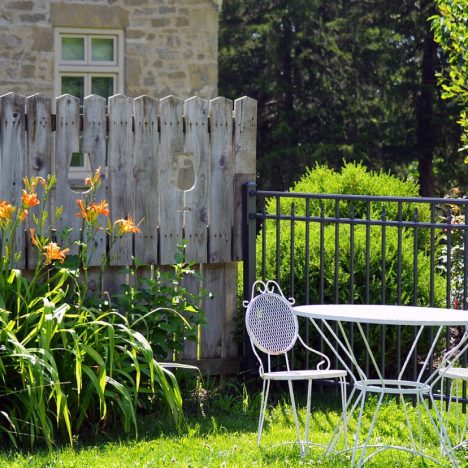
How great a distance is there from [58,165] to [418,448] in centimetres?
272

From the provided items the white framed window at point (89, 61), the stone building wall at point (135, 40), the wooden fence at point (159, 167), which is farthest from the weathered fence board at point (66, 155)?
the white framed window at point (89, 61)

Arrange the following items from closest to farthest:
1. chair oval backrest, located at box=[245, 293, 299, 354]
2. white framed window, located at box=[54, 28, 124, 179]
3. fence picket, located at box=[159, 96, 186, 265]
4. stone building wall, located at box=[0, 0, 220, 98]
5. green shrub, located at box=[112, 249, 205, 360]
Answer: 1. chair oval backrest, located at box=[245, 293, 299, 354]
2. green shrub, located at box=[112, 249, 205, 360]
3. fence picket, located at box=[159, 96, 186, 265]
4. stone building wall, located at box=[0, 0, 220, 98]
5. white framed window, located at box=[54, 28, 124, 179]

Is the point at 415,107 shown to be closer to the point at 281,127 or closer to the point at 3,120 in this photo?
the point at 281,127

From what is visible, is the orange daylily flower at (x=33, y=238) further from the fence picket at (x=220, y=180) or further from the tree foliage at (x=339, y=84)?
the tree foliage at (x=339, y=84)

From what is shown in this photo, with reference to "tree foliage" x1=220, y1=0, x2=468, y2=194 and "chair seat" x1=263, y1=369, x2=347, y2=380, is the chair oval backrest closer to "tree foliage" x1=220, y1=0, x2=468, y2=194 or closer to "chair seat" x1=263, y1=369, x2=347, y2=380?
"chair seat" x1=263, y1=369, x2=347, y2=380

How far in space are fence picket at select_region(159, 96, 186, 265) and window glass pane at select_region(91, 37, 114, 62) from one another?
21.0 feet

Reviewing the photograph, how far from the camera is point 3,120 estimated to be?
5871 millimetres

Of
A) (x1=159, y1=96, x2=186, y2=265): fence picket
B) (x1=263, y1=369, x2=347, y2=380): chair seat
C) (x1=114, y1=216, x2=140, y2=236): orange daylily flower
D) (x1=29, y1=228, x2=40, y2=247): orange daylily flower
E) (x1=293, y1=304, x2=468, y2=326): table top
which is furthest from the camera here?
(x1=159, y1=96, x2=186, y2=265): fence picket

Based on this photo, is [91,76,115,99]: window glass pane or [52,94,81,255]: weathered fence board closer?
[52,94,81,255]: weathered fence board

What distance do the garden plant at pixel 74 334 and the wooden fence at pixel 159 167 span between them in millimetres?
123

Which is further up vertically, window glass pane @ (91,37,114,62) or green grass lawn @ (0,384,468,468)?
window glass pane @ (91,37,114,62)

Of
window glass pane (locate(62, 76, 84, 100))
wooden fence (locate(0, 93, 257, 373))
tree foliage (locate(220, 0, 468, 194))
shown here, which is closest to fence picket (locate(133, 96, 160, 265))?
wooden fence (locate(0, 93, 257, 373))

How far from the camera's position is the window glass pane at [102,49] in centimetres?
1241

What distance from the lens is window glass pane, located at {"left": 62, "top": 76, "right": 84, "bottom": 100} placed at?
486 inches
